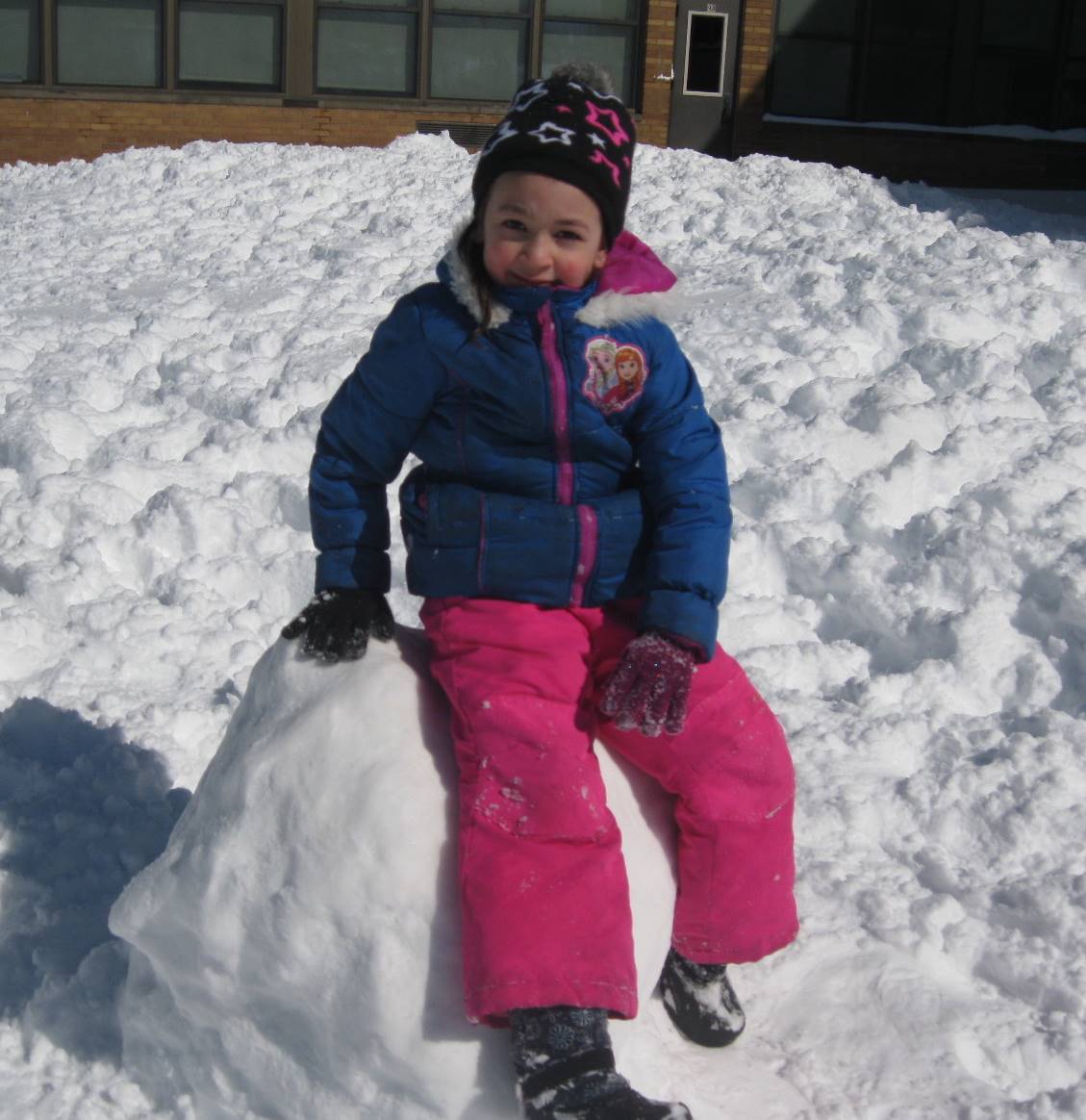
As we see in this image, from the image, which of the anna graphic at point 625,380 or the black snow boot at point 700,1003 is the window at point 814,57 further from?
the black snow boot at point 700,1003

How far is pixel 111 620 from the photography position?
416 centimetres

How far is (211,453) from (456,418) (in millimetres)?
2863

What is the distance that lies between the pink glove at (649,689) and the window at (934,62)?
41.3ft

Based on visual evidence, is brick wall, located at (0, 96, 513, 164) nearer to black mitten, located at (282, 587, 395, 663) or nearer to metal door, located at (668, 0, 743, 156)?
metal door, located at (668, 0, 743, 156)

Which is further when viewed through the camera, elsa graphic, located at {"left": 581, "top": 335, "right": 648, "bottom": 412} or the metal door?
the metal door

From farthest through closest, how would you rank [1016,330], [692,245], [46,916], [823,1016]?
[692,245] < [1016,330] < [46,916] < [823,1016]

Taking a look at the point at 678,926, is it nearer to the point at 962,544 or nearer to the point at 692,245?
the point at 962,544

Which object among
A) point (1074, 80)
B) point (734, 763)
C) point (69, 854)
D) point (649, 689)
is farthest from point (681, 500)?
point (1074, 80)

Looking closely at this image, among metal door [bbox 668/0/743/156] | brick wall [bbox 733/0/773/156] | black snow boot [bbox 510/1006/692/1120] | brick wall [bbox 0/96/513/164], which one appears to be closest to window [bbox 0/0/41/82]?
brick wall [bbox 0/96/513/164]

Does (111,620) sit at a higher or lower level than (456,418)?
lower

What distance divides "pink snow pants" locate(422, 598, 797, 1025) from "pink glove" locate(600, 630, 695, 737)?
96 mm

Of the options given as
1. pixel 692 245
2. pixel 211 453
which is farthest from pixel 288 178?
pixel 211 453

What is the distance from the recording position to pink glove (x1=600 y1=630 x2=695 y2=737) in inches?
91.2

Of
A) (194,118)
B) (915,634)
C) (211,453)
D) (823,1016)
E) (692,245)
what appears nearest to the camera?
(823,1016)
